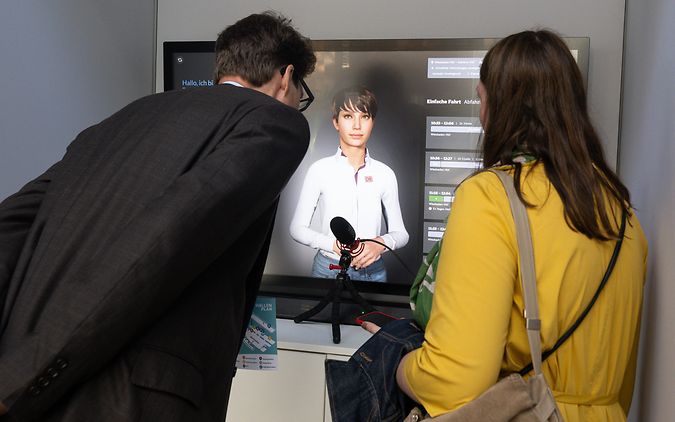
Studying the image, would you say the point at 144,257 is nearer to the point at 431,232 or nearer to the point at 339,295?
the point at 339,295

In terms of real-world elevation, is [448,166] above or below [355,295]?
above

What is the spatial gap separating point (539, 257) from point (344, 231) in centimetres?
166

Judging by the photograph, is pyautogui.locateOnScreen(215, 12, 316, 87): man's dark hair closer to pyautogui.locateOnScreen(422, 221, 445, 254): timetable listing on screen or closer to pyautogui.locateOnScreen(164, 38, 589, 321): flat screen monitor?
pyautogui.locateOnScreen(164, 38, 589, 321): flat screen monitor

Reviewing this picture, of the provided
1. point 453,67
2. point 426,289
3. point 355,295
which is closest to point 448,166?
point 453,67

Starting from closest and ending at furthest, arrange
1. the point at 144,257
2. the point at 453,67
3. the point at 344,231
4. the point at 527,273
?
1. the point at 144,257
2. the point at 527,273
3. the point at 344,231
4. the point at 453,67

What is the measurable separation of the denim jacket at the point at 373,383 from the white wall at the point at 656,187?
1.88 feet

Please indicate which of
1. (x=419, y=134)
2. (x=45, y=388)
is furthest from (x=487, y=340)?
(x=419, y=134)

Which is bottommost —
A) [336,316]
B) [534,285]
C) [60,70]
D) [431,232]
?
[336,316]

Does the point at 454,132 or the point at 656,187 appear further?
the point at 454,132

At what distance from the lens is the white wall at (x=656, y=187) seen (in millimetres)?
1541

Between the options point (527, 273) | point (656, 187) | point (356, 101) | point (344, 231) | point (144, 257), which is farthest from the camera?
point (356, 101)

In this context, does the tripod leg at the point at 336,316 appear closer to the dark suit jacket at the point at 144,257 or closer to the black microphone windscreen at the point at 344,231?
the black microphone windscreen at the point at 344,231

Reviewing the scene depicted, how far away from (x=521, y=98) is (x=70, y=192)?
906mm

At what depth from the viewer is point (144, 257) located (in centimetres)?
110
